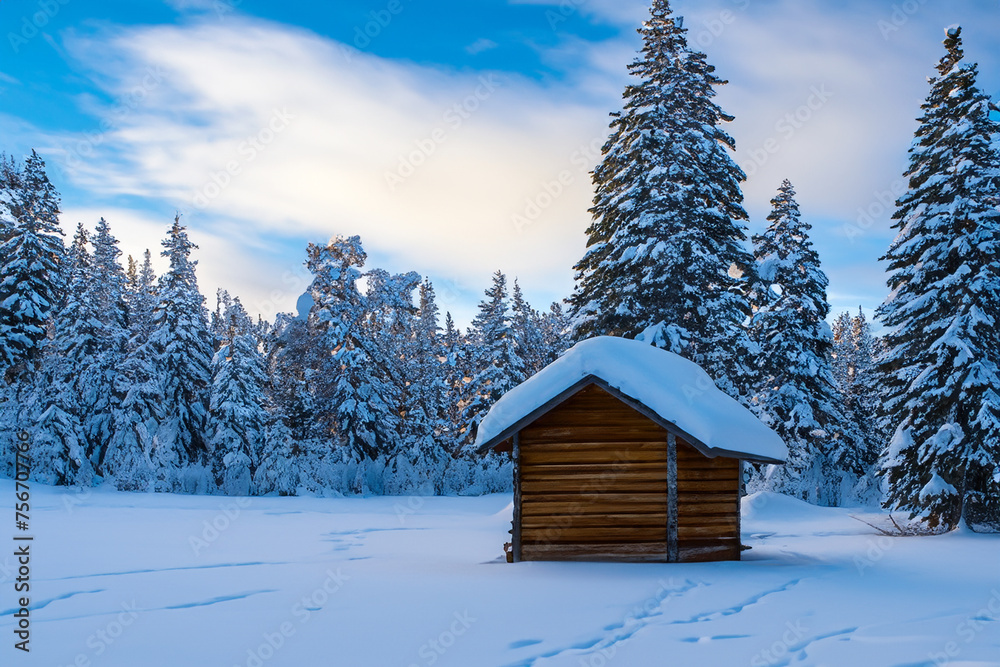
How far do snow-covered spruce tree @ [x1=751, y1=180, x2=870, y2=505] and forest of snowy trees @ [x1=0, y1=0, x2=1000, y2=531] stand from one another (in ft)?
0.29

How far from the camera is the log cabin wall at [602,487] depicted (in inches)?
479

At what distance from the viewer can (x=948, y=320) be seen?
1725 cm

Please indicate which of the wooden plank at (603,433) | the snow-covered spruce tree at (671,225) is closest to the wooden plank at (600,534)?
the wooden plank at (603,433)

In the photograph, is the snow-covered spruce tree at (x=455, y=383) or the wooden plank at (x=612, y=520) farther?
the snow-covered spruce tree at (x=455, y=383)

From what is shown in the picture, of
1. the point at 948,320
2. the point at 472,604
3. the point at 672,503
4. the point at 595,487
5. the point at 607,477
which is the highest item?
the point at 948,320

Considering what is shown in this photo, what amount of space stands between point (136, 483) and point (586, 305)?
19581 mm

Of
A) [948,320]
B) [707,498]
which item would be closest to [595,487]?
[707,498]

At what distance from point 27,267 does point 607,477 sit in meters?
28.0

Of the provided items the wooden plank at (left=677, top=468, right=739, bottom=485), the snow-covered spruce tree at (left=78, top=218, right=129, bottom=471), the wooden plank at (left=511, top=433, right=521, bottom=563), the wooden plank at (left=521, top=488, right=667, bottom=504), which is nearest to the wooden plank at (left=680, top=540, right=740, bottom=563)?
the wooden plank at (left=521, top=488, right=667, bottom=504)

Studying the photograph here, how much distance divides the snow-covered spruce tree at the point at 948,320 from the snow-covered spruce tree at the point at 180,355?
89.4ft

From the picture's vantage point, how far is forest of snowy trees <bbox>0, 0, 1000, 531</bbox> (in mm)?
17438

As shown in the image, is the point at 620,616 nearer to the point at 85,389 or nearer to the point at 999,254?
the point at 999,254

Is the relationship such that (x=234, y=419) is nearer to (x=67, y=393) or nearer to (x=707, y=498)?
(x=67, y=393)

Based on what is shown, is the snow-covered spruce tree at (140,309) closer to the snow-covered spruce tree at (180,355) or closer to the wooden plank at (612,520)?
the snow-covered spruce tree at (180,355)
